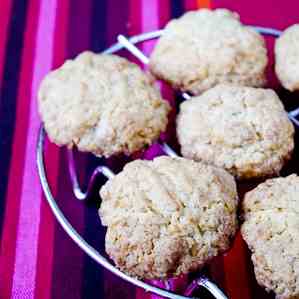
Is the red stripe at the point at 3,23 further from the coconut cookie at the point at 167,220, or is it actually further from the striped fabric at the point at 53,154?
the coconut cookie at the point at 167,220

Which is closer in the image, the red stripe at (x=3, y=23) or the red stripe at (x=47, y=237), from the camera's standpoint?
the red stripe at (x=47, y=237)

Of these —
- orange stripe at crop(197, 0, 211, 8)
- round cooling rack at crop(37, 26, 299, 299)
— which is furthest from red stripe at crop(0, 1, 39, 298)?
orange stripe at crop(197, 0, 211, 8)

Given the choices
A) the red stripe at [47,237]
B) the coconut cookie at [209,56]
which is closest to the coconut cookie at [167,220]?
the red stripe at [47,237]

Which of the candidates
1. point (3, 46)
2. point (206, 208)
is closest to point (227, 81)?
point (206, 208)

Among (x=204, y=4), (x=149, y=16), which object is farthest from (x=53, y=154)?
(x=204, y=4)

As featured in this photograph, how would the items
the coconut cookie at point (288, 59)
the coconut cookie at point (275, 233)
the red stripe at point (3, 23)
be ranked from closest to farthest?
1. the coconut cookie at point (275, 233)
2. the coconut cookie at point (288, 59)
3. the red stripe at point (3, 23)

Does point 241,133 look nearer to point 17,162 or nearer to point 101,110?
point 101,110

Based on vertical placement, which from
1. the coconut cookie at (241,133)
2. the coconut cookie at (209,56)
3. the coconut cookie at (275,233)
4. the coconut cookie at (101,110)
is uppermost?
the coconut cookie at (209,56)
